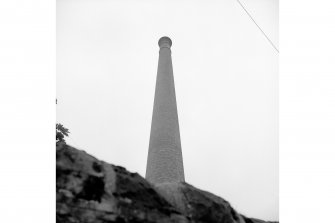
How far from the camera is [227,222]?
4.29 metres

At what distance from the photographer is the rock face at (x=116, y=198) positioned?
3.50 m

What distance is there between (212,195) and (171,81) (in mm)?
14027

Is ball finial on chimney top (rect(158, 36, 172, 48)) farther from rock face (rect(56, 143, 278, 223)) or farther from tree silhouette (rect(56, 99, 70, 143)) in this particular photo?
rock face (rect(56, 143, 278, 223))

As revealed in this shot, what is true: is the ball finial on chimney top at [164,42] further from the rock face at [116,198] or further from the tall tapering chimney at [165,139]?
the rock face at [116,198]

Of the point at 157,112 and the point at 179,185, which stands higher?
the point at 157,112

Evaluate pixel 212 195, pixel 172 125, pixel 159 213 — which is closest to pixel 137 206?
pixel 159 213

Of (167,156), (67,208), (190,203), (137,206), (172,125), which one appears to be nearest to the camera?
(67,208)

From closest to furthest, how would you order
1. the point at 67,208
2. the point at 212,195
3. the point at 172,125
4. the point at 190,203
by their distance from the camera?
the point at 67,208, the point at 190,203, the point at 212,195, the point at 172,125

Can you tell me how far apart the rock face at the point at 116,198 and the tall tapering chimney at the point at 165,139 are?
9.68 metres

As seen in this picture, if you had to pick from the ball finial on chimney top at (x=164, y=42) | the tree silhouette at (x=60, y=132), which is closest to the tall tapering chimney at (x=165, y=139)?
the ball finial on chimney top at (x=164, y=42)

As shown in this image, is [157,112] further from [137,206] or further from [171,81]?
[137,206]

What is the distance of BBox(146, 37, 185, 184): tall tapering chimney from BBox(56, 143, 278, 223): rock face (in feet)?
31.8

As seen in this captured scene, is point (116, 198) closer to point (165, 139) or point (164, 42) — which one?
point (165, 139)

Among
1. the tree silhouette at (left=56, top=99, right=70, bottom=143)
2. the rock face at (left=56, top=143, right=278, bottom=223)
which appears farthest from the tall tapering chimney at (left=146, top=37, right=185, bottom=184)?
the rock face at (left=56, top=143, right=278, bottom=223)
